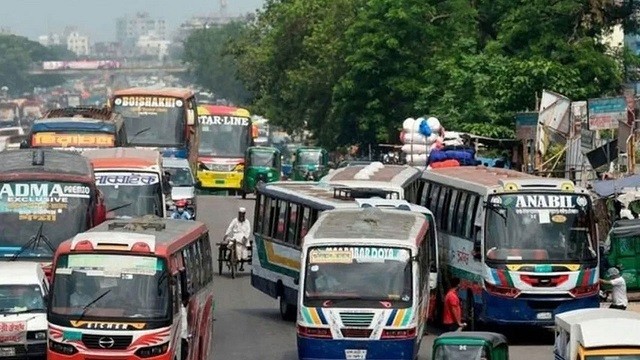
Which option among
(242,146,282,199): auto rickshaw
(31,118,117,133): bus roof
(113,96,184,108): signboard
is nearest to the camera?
(31,118,117,133): bus roof

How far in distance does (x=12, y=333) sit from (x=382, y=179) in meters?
9.27

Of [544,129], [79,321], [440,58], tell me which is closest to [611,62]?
[440,58]

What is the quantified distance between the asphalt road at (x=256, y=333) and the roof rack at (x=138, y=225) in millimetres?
3683

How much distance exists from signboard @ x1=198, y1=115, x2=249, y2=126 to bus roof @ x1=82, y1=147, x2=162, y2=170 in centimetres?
3030

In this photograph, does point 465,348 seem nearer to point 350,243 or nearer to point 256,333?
point 350,243

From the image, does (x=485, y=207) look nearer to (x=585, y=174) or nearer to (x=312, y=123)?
(x=585, y=174)

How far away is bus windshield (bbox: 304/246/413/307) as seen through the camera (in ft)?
83.4

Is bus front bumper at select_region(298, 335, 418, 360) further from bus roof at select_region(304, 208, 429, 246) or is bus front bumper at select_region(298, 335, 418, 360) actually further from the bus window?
the bus window

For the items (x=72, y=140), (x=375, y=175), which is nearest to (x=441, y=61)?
(x=72, y=140)


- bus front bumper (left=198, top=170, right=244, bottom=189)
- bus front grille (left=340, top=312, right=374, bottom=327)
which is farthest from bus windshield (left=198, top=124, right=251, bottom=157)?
bus front grille (left=340, top=312, right=374, bottom=327)

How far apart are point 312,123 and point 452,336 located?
6372cm

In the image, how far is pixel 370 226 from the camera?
26.6 meters

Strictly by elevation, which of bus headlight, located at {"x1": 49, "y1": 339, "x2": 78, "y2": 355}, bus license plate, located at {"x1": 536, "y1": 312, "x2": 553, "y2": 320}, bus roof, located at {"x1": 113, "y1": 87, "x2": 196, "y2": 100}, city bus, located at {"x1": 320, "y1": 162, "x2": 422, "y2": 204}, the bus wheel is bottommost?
the bus wheel

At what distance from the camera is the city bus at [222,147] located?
6638 centimetres
